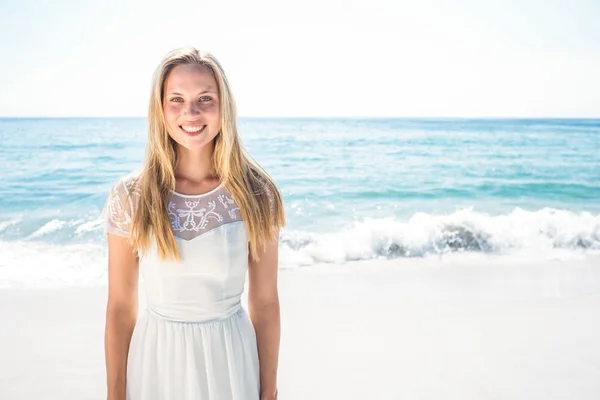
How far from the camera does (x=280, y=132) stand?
1035 inches

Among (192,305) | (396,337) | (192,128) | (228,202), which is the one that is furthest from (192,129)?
(396,337)

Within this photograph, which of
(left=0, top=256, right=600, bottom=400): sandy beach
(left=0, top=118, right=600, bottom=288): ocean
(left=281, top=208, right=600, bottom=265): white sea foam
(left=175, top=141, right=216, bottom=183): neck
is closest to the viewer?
(left=175, top=141, right=216, bottom=183): neck

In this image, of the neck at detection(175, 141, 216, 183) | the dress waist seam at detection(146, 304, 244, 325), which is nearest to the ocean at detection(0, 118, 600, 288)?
the neck at detection(175, 141, 216, 183)

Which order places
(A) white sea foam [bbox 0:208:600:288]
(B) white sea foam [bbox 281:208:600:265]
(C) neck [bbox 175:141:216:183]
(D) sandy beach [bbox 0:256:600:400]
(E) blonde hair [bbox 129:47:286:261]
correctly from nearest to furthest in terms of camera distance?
(E) blonde hair [bbox 129:47:286:261] → (C) neck [bbox 175:141:216:183] → (D) sandy beach [bbox 0:256:600:400] → (A) white sea foam [bbox 0:208:600:288] → (B) white sea foam [bbox 281:208:600:265]

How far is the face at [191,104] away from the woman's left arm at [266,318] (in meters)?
0.43

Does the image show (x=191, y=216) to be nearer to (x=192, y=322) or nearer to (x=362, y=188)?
(x=192, y=322)

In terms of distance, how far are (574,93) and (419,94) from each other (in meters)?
7.22

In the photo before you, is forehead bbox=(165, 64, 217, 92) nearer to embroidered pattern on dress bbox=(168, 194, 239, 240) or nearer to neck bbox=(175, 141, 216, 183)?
neck bbox=(175, 141, 216, 183)

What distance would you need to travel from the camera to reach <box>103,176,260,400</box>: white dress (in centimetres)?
165

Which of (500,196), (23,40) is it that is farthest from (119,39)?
(500,196)

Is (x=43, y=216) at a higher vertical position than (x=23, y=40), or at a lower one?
lower

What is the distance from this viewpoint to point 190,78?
164cm

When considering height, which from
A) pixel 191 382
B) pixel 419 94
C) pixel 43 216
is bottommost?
pixel 43 216

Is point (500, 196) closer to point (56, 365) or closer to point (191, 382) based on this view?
point (56, 365)
